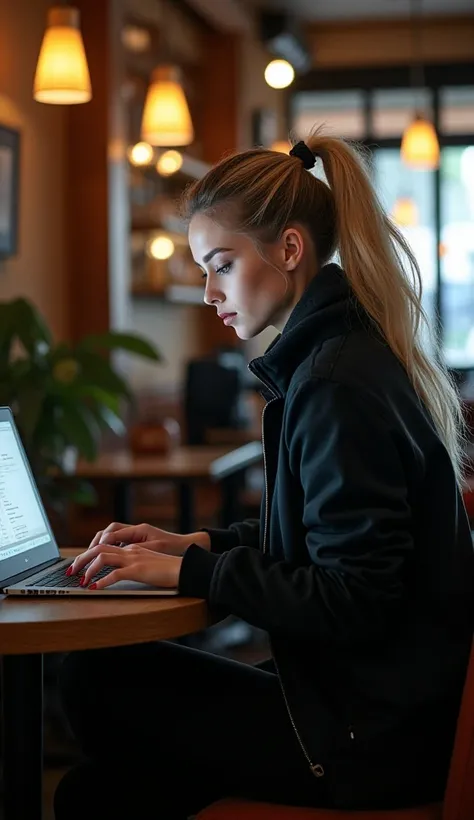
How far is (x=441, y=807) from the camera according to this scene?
1.57 meters

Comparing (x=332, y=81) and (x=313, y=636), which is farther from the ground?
(x=332, y=81)

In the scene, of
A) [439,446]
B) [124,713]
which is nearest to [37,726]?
[124,713]

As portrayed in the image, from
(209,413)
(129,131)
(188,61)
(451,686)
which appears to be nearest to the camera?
(451,686)

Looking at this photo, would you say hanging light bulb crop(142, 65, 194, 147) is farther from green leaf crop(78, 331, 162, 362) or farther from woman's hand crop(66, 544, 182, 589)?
woman's hand crop(66, 544, 182, 589)

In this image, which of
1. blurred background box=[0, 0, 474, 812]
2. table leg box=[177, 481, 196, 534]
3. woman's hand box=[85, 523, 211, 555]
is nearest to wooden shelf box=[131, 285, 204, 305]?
blurred background box=[0, 0, 474, 812]

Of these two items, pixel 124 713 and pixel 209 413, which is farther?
pixel 209 413

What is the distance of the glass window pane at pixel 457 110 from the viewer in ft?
30.6

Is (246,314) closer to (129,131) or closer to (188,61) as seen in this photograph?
(129,131)

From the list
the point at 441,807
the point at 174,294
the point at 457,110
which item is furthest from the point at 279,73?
the point at 441,807

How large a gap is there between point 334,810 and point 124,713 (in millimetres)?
307

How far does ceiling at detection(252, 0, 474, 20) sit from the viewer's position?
27.7ft

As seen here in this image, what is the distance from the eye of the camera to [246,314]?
178cm

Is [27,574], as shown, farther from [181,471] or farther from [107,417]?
[181,471]

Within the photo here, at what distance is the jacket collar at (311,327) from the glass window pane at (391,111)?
26.3 feet
